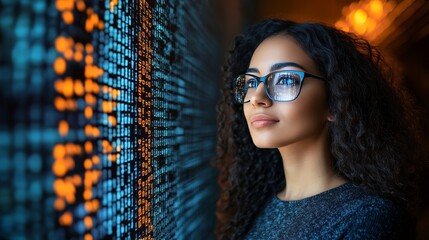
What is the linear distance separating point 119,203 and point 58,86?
242mm

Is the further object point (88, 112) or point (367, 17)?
point (367, 17)

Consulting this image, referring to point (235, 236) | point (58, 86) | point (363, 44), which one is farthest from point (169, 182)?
point (363, 44)

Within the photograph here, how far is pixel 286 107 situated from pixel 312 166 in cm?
20

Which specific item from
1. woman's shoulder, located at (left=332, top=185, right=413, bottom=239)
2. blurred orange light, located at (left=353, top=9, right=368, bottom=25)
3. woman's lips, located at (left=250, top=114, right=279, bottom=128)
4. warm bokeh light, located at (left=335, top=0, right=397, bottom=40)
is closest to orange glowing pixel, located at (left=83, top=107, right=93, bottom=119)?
woman's lips, located at (left=250, top=114, right=279, bottom=128)

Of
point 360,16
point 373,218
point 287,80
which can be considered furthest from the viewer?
point 360,16

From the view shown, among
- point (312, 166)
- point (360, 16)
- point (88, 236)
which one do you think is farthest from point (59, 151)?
point (360, 16)

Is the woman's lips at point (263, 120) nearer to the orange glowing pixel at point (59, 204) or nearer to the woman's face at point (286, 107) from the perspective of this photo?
the woman's face at point (286, 107)

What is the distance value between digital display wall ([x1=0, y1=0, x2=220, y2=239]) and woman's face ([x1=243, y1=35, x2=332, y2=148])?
0.70 ft

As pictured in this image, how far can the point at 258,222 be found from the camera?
1.22m

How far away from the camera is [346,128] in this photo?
41.6 inches

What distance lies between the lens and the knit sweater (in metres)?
0.91

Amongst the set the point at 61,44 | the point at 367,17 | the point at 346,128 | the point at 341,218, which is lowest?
the point at 341,218

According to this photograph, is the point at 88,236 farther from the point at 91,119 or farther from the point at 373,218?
the point at 373,218

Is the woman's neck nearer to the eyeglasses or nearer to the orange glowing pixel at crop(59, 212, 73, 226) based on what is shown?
the eyeglasses
